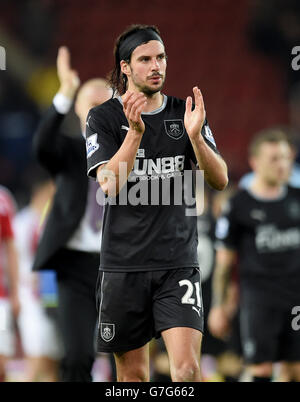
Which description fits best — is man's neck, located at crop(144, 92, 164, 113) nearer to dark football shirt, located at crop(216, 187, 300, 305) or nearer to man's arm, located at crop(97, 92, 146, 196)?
man's arm, located at crop(97, 92, 146, 196)

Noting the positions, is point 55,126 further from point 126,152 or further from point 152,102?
point 126,152

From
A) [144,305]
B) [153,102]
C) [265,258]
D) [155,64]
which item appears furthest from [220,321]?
[155,64]

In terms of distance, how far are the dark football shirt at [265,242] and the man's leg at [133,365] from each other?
9.28 feet

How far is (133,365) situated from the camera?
14.5 ft

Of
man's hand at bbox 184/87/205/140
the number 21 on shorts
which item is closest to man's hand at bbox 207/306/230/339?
the number 21 on shorts

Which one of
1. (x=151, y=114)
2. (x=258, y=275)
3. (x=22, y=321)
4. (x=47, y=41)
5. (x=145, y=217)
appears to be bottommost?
(x=22, y=321)

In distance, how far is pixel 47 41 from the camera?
16469mm

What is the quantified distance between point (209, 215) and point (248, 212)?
67.1 inches

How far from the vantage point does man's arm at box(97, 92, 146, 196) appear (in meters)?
3.93

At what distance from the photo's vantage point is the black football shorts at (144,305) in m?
4.25

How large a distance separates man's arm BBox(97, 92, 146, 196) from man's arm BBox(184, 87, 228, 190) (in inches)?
10.1

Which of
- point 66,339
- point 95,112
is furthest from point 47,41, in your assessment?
point 95,112

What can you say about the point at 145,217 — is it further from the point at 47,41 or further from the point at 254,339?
the point at 47,41

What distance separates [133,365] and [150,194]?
873mm
